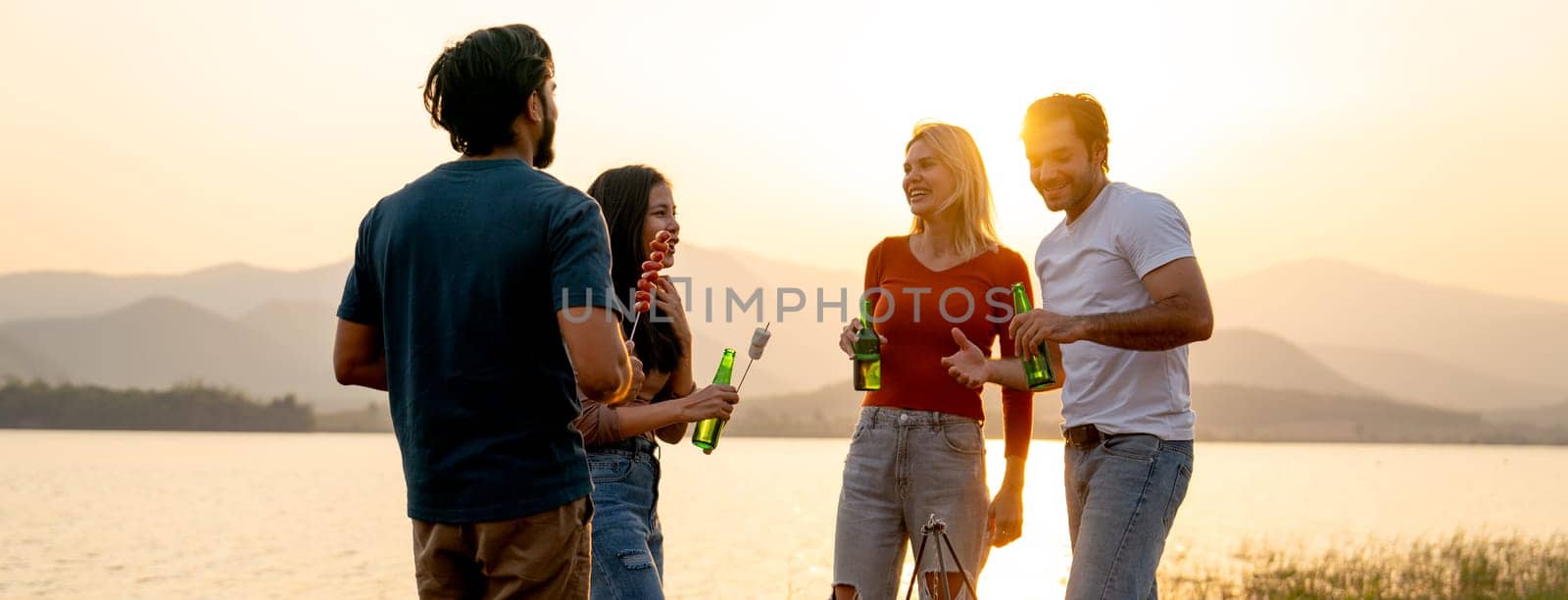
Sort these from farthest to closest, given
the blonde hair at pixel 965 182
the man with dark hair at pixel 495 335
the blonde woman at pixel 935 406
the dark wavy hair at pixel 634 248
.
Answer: the blonde hair at pixel 965 182, the blonde woman at pixel 935 406, the dark wavy hair at pixel 634 248, the man with dark hair at pixel 495 335

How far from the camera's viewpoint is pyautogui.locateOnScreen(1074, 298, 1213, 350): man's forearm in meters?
4.11

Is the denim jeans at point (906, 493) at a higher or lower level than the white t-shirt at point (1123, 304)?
lower

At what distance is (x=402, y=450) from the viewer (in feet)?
10.1

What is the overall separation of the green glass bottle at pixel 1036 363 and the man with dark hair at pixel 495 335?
2.26 metres

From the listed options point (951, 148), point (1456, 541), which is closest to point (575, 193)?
point (951, 148)

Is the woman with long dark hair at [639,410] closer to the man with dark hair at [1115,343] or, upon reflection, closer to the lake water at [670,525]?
the man with dark hair at [1115,343]

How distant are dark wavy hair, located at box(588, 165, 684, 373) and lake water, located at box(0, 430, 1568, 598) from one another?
6.80 meters

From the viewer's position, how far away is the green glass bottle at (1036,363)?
16.1 feet

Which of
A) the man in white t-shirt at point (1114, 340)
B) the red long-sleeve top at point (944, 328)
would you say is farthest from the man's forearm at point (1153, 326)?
the red long-sleeve top at point (944, 328)

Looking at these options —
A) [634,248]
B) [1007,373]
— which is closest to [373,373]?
[634,248]

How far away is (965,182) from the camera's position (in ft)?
16.9

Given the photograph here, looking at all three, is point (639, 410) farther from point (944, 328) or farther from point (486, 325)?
point (486, 325)

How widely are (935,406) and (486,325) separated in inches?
96.1

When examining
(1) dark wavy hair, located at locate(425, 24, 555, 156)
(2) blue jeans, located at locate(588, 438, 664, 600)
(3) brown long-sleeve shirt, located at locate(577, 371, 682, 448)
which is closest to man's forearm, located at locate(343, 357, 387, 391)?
(1) dark wavy hair, located at locate(425, 24, 555, 156)
